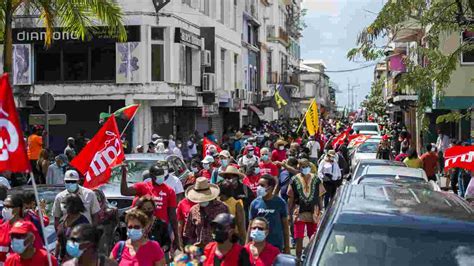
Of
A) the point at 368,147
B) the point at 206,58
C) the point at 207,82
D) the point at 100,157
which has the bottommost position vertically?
the point at 368,147

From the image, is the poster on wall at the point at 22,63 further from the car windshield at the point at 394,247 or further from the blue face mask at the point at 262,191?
the car windshield at the point at 394,247

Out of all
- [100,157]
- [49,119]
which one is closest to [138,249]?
[100,157]

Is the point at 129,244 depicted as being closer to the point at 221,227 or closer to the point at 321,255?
the point at 221,227

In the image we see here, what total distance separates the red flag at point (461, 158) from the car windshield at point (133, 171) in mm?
5479

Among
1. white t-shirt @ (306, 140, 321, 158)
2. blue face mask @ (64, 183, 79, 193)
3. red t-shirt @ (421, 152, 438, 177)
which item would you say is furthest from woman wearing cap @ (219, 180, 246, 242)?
white t-shirt @ (306, 140, 321, 158)

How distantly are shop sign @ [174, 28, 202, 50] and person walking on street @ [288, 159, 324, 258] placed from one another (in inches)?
689

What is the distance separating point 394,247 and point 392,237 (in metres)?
0.09

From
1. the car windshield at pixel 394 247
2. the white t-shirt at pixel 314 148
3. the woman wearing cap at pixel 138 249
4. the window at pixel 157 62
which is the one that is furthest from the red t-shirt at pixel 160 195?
the window at pixel 157 62

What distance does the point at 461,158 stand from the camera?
14305 mm

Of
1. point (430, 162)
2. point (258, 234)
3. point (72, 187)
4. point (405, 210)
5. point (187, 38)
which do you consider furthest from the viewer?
point (187, 38)

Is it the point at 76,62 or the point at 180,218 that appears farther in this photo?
the point at 76,62

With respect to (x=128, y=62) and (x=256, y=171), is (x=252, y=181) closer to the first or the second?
(x=256, y=171)

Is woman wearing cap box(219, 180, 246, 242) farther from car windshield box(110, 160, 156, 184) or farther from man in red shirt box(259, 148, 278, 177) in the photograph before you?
car windshield box(110, 160, 156, 184)

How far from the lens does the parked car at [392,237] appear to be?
20.1 feet
